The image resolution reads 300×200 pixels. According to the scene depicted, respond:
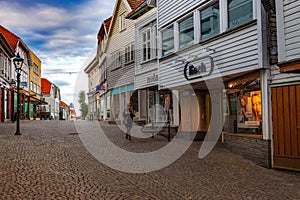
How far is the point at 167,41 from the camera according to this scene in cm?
1578

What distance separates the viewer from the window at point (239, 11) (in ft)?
33.0

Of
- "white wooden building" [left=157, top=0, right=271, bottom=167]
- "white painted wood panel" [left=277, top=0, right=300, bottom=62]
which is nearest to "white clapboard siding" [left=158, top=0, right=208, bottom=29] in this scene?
"white wooden building" [left=157, top=0, right=271, bottom=167]

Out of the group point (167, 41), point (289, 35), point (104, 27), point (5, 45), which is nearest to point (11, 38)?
point (5, 45)

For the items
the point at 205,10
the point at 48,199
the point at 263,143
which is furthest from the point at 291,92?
the point at 48,199

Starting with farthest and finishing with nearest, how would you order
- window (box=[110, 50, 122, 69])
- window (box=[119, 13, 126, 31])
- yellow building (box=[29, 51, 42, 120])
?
yellow building (box=[29, 51, 42, 120]), window (box=[110, 50, 122, 69]), window (box=[119, 13, 126, 31])

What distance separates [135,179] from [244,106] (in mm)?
5078

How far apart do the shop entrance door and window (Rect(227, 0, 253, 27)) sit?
2289mm

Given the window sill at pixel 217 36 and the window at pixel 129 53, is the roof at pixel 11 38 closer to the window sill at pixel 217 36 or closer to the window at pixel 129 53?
the window at pixel 129 53

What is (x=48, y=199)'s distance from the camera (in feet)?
20.1

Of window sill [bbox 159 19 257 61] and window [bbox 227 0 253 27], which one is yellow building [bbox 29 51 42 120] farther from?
window [bbox 227 0 253 27]

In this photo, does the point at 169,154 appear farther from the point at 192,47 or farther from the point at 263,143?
the point at 192,47

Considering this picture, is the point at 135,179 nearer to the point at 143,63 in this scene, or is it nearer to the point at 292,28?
the point at 292,28

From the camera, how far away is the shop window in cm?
1030

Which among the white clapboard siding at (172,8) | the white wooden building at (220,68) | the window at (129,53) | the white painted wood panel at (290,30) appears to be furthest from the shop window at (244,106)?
the window at (129,53)
